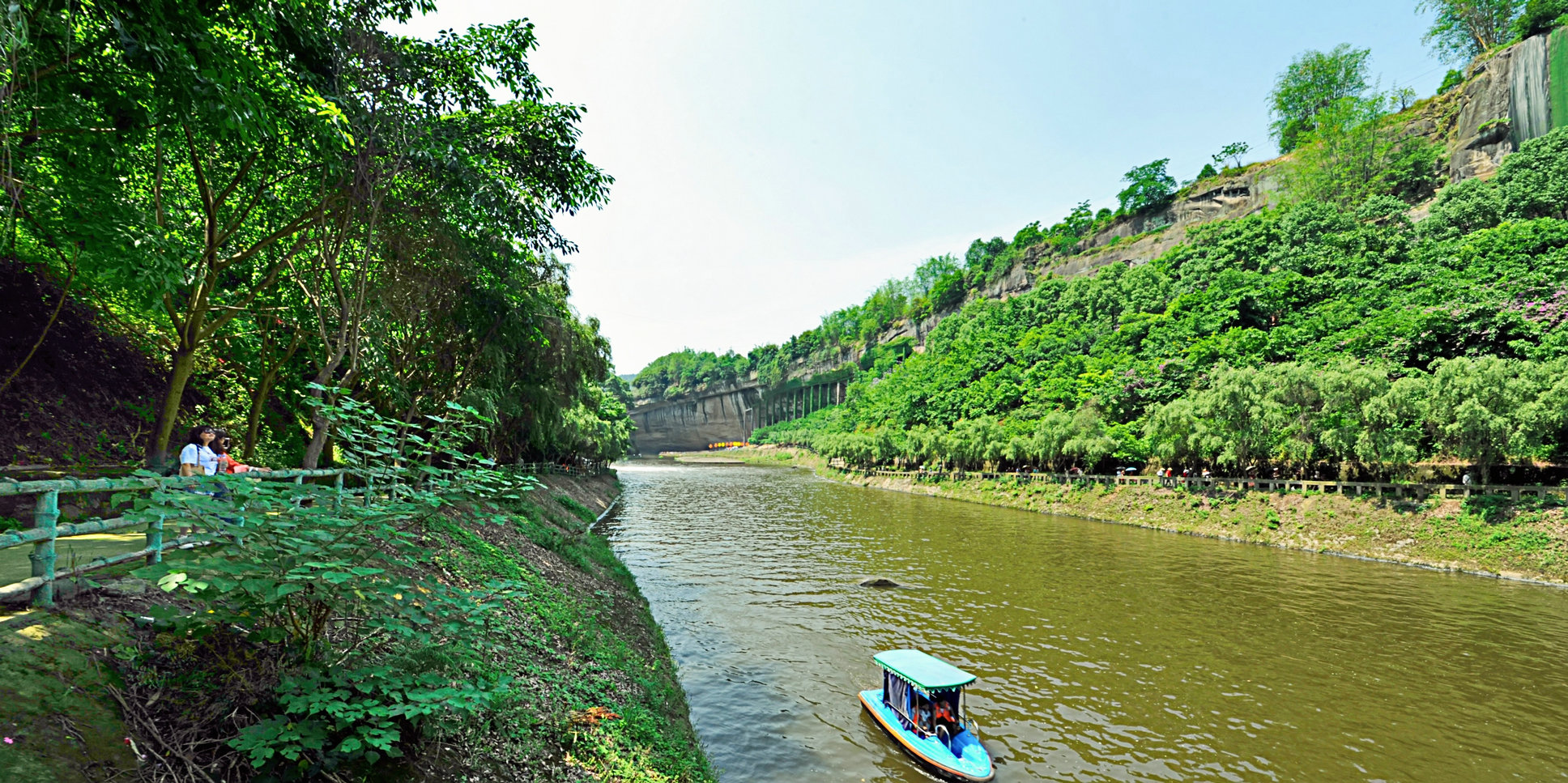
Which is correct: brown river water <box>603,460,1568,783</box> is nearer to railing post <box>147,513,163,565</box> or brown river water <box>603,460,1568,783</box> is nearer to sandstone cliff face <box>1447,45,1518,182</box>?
railing post <box>147,513,163,565</box>

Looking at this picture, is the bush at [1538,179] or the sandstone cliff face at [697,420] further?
the sandstone cliff face at [697,420]

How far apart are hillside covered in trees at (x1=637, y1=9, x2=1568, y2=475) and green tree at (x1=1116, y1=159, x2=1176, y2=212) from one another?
0.34 m

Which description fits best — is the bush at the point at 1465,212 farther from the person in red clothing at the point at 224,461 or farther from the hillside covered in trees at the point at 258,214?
the person in red clothing at the point at 224,461

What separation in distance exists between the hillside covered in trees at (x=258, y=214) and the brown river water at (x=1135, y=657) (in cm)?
912

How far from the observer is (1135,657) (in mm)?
14328

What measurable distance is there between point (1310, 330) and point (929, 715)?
4790cm

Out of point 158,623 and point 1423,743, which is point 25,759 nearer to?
point 158,623

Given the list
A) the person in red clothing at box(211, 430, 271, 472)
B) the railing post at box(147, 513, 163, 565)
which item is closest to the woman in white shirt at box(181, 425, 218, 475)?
the person in red clothing at box(211, 430, 271, 472)

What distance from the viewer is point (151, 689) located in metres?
4.17

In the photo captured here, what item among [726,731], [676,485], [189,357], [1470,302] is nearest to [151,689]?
[726,731]

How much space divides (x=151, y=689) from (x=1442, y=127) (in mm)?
105071

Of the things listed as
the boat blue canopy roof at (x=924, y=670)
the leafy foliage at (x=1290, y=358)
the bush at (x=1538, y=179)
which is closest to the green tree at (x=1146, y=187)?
the leafy foliage at (x=1290, y=358)

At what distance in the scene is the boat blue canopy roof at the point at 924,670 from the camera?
10.1 m

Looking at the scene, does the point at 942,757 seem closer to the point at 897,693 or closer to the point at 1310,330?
the point at 897,693
